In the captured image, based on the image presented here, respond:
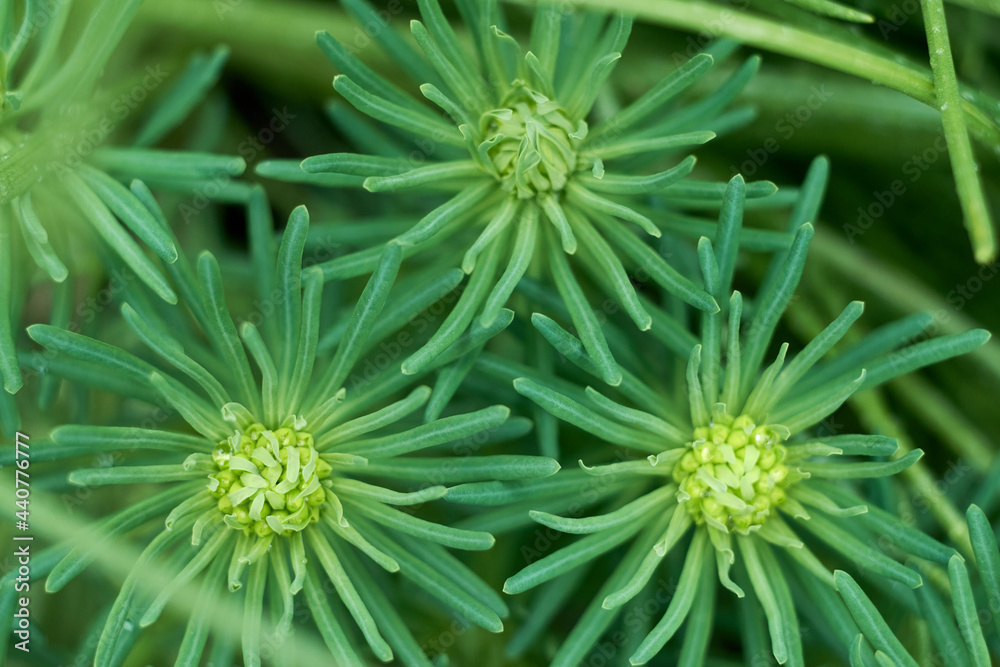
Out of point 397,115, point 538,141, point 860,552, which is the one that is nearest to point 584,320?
point 538,141

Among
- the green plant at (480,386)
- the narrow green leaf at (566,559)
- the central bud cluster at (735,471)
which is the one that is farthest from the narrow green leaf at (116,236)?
the central bud cluster at (735,471)

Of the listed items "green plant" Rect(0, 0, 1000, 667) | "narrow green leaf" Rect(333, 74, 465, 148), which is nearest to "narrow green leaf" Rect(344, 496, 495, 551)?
"green plant" Rect(0, 0, 1000, 667)

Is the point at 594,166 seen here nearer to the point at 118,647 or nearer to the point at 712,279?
the point at 712,279

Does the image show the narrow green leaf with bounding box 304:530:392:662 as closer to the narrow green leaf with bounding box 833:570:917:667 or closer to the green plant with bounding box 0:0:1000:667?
the green plant with bounding box 0:0:1000:667

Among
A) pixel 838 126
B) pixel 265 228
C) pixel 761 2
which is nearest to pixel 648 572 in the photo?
pixel 265 228

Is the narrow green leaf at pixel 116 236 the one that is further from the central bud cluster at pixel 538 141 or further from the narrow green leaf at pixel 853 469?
the narrow green leaf at pixel 853 469

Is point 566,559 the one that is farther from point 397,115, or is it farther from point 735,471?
point 397,115
